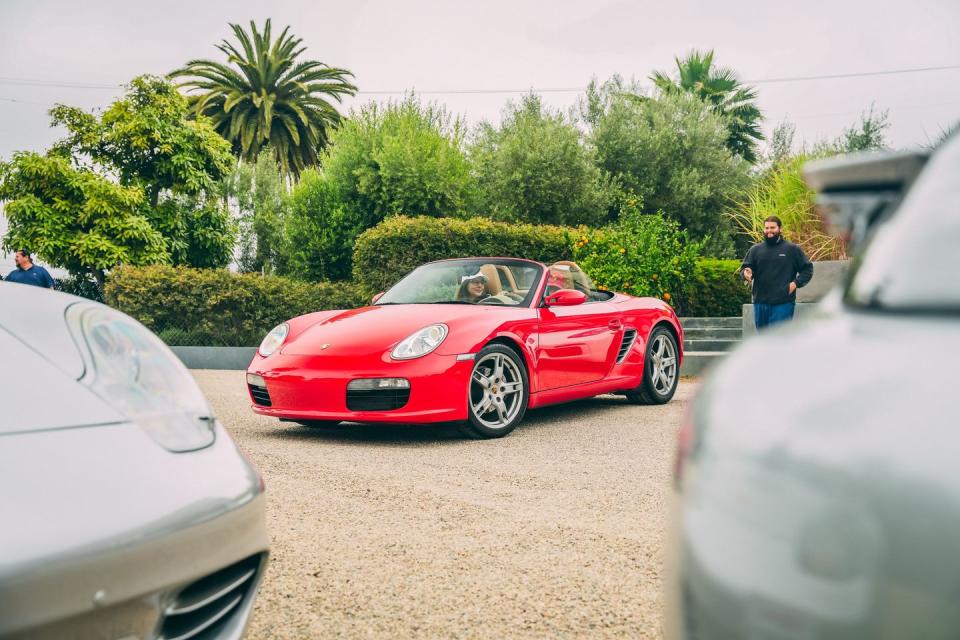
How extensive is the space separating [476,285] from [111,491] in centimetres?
545

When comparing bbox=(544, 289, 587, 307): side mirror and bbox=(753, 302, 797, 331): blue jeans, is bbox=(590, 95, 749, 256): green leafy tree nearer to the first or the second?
bbox=(753, 302, 797, 331): blue jeans

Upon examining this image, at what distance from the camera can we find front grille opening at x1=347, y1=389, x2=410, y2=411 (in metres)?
5.82

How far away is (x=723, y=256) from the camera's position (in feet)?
91.6

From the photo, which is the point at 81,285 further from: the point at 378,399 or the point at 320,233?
the point at 378,399

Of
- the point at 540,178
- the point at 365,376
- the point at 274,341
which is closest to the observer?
the point at 365,376

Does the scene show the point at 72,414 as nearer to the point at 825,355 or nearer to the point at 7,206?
the point at 825,355

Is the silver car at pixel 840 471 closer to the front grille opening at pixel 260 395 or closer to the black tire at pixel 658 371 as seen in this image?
the front grille opening at pixel 260 395

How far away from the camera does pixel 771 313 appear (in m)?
Answer: 9.58

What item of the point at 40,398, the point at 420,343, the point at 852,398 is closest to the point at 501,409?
the point at 420,343

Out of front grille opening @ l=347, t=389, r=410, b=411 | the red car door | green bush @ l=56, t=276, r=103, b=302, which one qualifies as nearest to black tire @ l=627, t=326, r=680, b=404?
the red car door

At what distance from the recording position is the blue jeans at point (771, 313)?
952 cm

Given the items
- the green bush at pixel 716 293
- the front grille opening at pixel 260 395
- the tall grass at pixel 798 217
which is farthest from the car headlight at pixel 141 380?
the green bush at pixel 716 293

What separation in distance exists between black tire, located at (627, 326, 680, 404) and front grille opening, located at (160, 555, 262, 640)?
6.28m

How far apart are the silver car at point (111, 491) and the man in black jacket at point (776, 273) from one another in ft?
27.0
